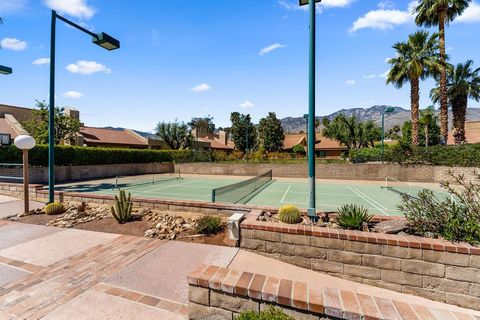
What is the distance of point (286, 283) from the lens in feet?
9.65

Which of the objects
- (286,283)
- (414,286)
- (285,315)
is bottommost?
(414,286)

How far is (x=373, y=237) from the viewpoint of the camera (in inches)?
179

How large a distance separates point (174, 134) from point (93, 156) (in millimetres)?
21081

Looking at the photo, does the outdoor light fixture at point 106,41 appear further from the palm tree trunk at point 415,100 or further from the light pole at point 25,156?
the palm tree trunk at point 415,100

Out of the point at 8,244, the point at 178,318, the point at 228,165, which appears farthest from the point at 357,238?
the point at 228,165

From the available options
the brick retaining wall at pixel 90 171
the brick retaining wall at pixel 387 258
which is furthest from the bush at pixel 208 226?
the brick retaining wall at pixel 90 171

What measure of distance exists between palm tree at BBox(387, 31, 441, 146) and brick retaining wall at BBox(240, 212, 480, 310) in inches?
947

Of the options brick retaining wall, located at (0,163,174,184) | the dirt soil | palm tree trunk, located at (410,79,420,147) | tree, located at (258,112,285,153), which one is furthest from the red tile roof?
palm tree trunk, located at (410,79,420,147)

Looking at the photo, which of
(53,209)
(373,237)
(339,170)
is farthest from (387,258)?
(339,170)

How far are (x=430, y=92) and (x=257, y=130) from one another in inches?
1200

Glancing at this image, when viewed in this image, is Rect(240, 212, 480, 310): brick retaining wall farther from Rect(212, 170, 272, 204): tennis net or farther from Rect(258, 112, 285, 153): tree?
Rect(258, 112, 285, 153): tree

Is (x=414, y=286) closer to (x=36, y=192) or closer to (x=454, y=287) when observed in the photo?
(x=454, y=287)

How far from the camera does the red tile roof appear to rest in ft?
119

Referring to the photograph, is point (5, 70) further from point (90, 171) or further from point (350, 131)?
point (350, 131)
